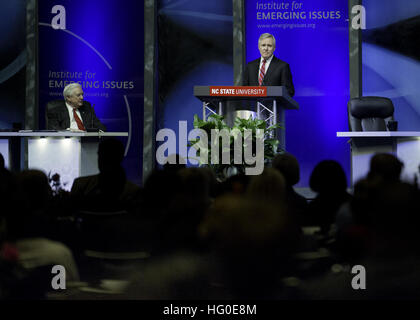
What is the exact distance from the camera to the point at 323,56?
25.6ft

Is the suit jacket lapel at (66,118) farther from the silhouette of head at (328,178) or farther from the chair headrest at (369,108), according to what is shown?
the silhouette of head at (328,178)

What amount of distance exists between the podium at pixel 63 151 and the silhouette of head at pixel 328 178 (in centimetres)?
355

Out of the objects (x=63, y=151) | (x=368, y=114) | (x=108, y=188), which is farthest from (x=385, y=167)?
(x=368, y=114)

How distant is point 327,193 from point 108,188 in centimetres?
91

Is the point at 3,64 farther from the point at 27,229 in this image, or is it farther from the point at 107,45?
the point at 27,229

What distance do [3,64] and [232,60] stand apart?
11.8 ft

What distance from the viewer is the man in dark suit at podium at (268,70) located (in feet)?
19.5

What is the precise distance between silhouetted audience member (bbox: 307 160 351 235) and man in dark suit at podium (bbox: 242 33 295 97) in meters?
4.02

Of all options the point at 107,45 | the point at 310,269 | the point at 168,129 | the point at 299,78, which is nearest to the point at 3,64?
the point at 107,45

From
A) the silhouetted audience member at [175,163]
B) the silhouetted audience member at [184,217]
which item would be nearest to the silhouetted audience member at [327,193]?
the silhouetted audience member at [184,217]

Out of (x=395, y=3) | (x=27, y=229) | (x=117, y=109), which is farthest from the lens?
(x=117, y=109)


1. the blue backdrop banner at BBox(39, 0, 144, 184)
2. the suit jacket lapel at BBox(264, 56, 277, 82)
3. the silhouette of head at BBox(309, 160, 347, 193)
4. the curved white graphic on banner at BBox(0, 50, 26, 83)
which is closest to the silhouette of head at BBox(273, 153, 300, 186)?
the silhouette of head at BBox(309, 160, 347, 193)

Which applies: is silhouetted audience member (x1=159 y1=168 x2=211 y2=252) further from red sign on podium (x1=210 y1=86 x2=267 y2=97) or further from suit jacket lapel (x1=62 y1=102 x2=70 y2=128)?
suit jacket lapel (x1=62 y1=102 x2=70 y2=128)

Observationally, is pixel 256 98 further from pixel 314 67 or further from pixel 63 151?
pixel 314 67
